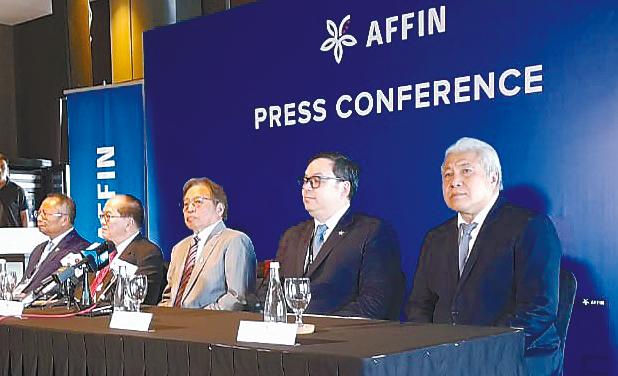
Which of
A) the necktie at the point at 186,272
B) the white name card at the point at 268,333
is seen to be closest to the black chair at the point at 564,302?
the white name card at the point at 268,333

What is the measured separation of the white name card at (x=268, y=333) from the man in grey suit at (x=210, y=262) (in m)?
1.27

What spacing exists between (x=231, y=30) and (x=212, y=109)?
1.57 ft

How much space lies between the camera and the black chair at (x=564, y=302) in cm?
312

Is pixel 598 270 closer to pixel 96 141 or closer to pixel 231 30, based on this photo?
pixel 231 30

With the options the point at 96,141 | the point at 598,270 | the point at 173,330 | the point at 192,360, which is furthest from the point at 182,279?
the point at 96,141

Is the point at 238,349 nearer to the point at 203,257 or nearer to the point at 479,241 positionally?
the point at 479,241

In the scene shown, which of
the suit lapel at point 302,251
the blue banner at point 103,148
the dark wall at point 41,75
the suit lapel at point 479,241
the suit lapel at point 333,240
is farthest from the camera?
the dark wall at point 41,75

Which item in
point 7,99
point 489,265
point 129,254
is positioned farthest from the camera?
point 7,99

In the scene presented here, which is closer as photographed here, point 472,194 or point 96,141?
point 472,194

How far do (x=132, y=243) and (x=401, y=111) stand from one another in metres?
1.49

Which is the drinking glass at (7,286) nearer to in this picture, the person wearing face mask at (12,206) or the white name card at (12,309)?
the white name card at (12,309)

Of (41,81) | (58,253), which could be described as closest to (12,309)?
(58,253)

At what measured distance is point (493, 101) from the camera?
12.1 ft

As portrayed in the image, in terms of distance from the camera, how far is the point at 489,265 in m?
3.12
